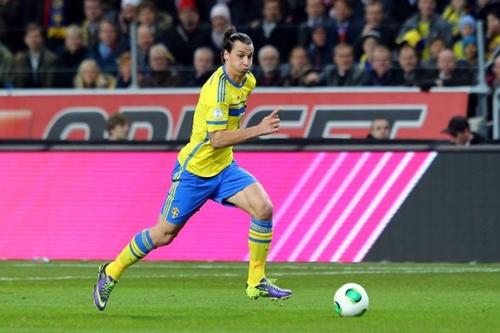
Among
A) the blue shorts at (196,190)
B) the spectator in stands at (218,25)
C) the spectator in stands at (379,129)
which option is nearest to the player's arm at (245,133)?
the blue shorts at (196,190)

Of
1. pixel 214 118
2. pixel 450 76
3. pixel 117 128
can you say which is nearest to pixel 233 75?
pixel 214 118

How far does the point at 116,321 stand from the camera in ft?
37.5

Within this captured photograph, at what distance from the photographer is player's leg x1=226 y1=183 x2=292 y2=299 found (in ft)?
41.1

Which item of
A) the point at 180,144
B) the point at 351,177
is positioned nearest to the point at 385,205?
the point at 351,177

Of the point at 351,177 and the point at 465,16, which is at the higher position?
the point at 465,16

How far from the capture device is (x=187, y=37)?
22.2 meters

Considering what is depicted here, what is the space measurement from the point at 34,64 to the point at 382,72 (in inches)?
214

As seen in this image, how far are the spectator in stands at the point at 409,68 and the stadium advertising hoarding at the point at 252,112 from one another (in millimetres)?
206

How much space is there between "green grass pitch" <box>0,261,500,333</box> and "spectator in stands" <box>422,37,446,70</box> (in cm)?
380

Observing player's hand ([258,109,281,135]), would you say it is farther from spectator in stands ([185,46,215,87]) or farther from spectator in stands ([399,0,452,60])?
spectator in stands ([185,46,215,87])

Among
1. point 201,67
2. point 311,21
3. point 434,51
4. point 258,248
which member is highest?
point 311,21

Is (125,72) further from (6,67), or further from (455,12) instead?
(455,12)

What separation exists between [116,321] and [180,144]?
723 centimetres

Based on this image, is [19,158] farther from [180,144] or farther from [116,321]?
[116,321]
